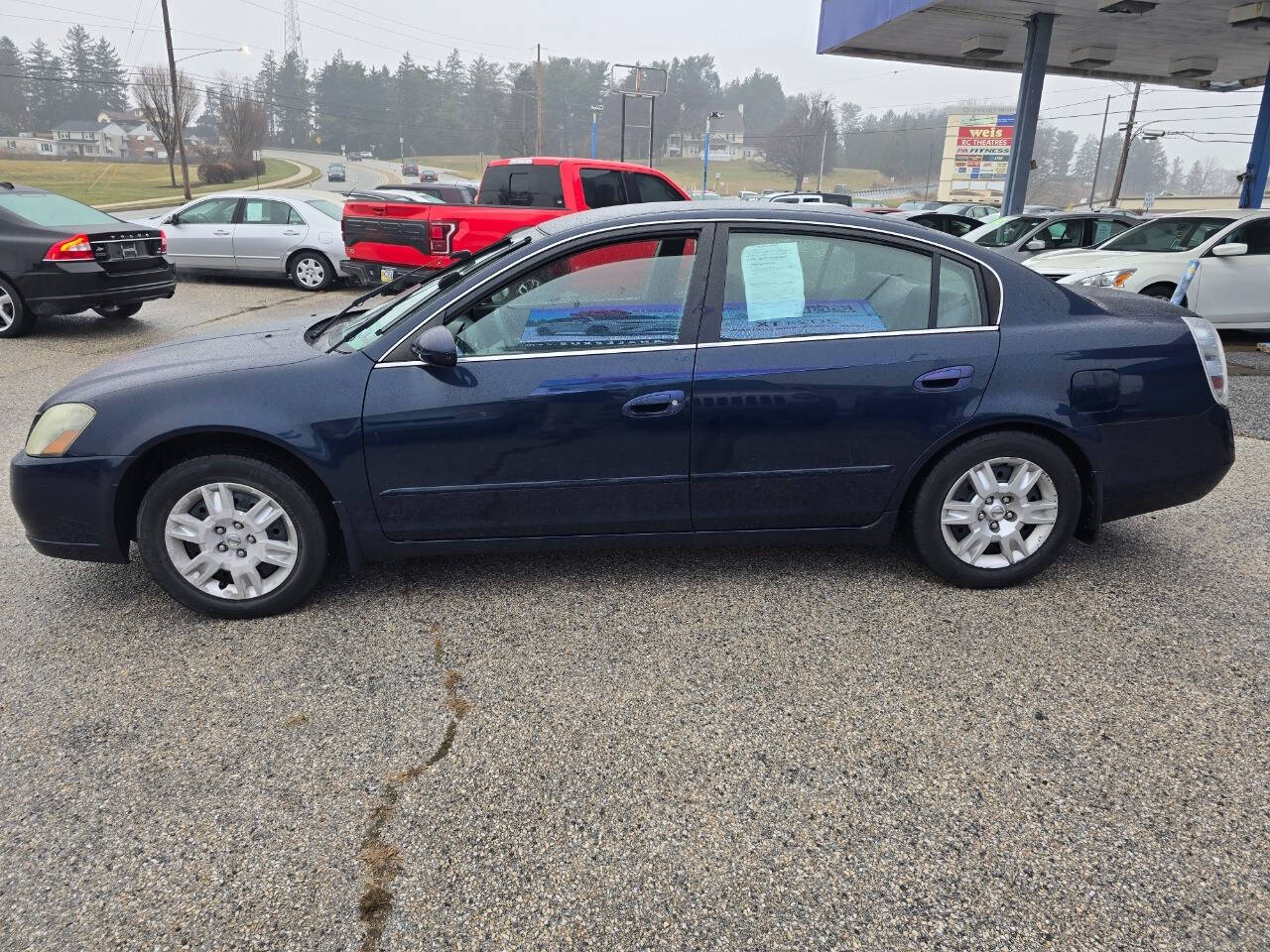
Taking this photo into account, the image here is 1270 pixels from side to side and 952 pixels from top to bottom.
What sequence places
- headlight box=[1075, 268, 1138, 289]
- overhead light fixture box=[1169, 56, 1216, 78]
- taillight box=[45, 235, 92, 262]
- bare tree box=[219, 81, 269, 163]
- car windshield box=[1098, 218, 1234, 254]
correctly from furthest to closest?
bare tree box=[219, 81, 269, 163], overhead light fixture box=[1169, 56, 1216, 78], car windshield box=[1098, 218, 1234, 254], headlight box=[1075, 268, 1138, 289], taillight box=[45, 235, 92, 262]

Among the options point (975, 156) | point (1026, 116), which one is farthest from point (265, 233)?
point (975, 156)

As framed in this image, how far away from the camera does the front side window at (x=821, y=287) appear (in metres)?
3.49

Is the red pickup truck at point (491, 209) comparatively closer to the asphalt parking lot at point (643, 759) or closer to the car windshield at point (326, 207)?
the car windshield at point (326, 207)

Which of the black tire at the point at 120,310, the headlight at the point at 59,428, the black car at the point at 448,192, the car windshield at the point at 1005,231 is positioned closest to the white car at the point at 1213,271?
the car windshield at the point at 1005,231

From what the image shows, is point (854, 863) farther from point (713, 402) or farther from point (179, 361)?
point (179, 361)

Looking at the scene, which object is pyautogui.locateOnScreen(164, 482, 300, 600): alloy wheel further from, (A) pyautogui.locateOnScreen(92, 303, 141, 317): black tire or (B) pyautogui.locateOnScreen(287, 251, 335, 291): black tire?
(B) pyautogui.locateOnScreen(287, 251, 335, 291): black tire

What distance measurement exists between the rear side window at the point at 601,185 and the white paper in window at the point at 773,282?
25.4ft

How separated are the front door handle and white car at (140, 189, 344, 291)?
11555 millimetres

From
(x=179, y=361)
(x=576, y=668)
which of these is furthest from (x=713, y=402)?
(x=179, y=361)

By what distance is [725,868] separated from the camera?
219 cm

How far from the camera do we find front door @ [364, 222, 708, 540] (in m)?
3.31

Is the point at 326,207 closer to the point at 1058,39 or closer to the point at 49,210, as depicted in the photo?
the point at 49,210

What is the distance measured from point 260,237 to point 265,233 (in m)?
0.10

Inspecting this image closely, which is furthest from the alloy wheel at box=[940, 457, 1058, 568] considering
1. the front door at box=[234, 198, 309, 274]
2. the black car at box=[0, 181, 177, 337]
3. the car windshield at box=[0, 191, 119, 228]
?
the front door at box=[234, 198, 309, 274]
